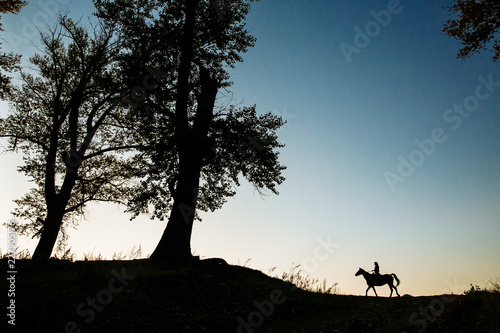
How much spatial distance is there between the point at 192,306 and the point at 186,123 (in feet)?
31.6

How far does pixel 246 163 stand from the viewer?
17.4m

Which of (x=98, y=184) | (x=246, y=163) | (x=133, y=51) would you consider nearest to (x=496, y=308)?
(x=246, y=163)

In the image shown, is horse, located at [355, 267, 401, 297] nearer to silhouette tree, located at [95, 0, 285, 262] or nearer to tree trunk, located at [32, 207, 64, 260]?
silhouette tree, located at [95, 0, 285, 262]

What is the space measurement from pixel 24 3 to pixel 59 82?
517cm

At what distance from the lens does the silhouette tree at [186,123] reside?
1595 centimetres

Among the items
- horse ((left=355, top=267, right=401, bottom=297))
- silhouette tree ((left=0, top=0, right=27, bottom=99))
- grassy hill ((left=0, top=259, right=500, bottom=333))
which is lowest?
A: grassy hill ((left=0, top=259, right=500, bottom=333))

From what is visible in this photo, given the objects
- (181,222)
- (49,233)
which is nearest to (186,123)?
(181,222)

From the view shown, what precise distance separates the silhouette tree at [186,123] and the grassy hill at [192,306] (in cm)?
315

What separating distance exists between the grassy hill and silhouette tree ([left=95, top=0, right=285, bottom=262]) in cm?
315

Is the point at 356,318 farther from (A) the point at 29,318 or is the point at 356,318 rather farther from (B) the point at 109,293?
(A) the point at 29,318

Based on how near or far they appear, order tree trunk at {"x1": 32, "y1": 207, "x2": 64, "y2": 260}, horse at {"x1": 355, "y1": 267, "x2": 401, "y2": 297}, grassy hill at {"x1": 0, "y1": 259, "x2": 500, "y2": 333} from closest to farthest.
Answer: grassy hill at {"x1": 0, "y1": 259, "x2": 500, "y2": 333}, tree trunk at {"x1": 32, "y1": 207, "x2": 64, "y2": 260}, horse at {"x1": 355, "y1": 267, "x2": 401, "y2": 297}

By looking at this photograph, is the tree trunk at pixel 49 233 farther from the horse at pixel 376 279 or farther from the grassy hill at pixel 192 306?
the horse at pixel 376 279

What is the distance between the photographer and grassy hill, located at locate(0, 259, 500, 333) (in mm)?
8672

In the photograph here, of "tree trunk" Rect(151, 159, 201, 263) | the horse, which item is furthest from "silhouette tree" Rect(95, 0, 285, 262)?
the horse
